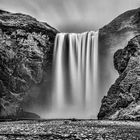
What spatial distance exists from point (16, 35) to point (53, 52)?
11.4 meters

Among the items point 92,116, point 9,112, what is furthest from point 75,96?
point 9,112

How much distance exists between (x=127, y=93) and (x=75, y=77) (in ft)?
83.1

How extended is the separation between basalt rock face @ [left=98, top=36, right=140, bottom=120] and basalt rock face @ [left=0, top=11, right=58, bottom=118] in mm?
26919

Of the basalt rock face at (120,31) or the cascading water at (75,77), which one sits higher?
the basalt rock face at (120,31)

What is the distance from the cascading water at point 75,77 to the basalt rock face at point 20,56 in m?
4.57

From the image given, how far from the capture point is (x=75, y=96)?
67.9 m

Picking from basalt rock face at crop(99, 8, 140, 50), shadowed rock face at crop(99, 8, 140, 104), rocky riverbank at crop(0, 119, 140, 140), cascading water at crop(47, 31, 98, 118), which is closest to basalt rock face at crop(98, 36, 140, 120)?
rocky riverbank at crop(0, 119, 140, 140)

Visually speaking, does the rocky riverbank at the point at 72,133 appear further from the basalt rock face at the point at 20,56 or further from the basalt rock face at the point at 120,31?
the basalt rock face at the point at 120,31

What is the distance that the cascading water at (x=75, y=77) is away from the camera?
214 ft

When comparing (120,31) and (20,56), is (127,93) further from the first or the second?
(20,56)

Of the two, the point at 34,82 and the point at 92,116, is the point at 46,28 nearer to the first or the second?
the point at 34,82

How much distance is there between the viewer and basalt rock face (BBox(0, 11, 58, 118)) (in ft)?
222

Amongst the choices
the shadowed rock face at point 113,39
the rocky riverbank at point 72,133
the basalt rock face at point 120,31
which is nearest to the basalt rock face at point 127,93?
the rocky riverbank at point 72,133

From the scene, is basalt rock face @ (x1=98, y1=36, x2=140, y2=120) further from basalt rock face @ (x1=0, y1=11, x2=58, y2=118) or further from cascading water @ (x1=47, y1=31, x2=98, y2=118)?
basalt rock face @ (x1=0, y1=11, x2=58, y2=118)
